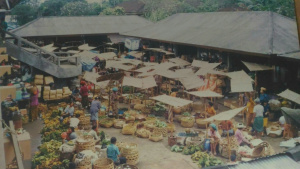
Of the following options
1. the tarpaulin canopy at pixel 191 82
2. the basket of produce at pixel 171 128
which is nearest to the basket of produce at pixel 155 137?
the basket of produce at pixel 171 128

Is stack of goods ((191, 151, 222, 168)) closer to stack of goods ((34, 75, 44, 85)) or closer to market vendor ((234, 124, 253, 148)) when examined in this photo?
market vendor ((234, 124, 253, 148))

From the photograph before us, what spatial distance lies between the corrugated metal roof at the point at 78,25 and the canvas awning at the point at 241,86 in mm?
20298

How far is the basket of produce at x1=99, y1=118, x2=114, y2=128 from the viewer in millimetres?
15672

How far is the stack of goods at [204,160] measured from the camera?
37.6 ft

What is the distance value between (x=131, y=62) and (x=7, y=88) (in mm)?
16531

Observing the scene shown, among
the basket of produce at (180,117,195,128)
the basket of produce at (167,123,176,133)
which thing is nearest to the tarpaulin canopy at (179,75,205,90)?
the basket of produce at (180,117,195,128)

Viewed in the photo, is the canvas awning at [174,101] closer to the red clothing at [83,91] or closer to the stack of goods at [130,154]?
the stack of goods at [130,154]

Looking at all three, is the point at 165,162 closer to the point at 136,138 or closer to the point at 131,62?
the point at 136,138

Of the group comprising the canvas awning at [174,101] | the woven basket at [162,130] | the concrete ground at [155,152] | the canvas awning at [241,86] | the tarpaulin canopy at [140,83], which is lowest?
the concrete ground at [155,152]

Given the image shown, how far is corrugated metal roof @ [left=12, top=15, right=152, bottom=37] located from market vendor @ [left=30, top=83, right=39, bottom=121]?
1482 centimetres

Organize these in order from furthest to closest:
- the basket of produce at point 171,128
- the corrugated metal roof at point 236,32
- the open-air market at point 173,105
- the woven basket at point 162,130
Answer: the corrugated metal roof at point 236,32 → the basket of produce at point 171,128 → the woven basket at point 162,130 → the open-air market at point 173,105

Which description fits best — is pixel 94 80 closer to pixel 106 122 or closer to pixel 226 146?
pixel 106 122

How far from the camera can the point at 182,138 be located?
13.8m

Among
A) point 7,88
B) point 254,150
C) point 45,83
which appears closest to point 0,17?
point 45,83
